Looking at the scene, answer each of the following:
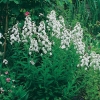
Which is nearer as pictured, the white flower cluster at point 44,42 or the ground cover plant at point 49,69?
the ground cover plant at point 49,69

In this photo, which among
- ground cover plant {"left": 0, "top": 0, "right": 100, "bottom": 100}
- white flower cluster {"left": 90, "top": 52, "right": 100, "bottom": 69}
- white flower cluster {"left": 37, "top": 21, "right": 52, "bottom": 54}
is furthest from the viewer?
white flower cluster {"left": 90, "top": 52, "right": 100, "bottom": 69}

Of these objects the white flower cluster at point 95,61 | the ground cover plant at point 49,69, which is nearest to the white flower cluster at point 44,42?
the ground cover plant at point 49,69

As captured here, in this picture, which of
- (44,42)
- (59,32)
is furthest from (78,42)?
(44,42)

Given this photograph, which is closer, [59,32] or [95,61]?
[95,61]

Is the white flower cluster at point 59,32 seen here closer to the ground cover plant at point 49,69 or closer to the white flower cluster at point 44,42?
the ground cover plant at point 49,69

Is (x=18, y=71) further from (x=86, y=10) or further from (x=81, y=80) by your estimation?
(x=86, y=10)

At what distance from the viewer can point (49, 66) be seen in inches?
199

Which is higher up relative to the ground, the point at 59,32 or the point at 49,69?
the point at 59,32

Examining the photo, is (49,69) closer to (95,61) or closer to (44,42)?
(44,42)

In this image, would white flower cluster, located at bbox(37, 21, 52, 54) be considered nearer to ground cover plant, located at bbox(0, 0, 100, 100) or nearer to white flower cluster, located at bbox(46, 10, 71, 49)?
ground cover plant, located at bbox(0, 0, 100, 100)

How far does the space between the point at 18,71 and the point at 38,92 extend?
0.46 meters

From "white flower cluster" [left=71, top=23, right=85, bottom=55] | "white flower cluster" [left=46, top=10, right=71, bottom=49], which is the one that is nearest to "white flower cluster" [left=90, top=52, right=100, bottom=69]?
"white flower cluster" [left=71, top=23, right=85, bottom=55]

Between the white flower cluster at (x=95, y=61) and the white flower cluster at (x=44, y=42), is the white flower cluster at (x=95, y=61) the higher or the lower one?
the lower one

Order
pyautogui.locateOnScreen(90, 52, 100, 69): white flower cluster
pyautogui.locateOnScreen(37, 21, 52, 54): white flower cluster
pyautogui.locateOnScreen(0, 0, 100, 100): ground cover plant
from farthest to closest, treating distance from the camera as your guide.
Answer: pyautogui.locateOnScreen(90, 52, 100, 69): white flower cluster → pyautogui.locateOnScreen(37, 21, 52, 54): white flower cluster → pyautogui.locateOnScreen(0, 0, 100, 100): ground cover plant
